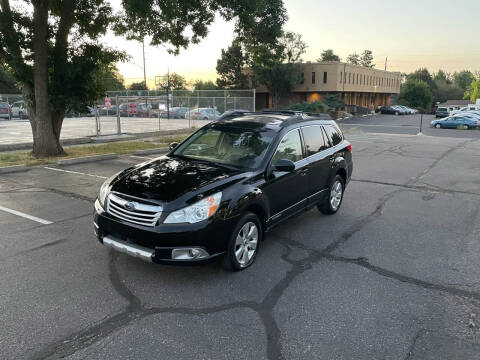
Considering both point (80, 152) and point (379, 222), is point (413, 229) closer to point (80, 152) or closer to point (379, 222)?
point (379, 222)

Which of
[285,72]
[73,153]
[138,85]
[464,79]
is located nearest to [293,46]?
[285,72]

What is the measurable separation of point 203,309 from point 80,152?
11524 millimetres

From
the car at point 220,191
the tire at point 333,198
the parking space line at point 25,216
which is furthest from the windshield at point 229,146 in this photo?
the parking space line at point 25,216

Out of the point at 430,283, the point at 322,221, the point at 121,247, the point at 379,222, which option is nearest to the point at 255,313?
the point at 121,247

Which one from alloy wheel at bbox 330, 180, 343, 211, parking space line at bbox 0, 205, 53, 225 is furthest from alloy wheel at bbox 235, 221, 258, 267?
parking space line at bbox 0, 205, 53, 225

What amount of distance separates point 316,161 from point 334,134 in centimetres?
118

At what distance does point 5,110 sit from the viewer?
29.4 metres

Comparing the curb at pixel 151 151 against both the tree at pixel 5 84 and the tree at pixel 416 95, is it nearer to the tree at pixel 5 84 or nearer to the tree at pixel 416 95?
the tree at pixel 5 84

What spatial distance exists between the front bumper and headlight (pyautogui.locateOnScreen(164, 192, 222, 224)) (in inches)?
2.1

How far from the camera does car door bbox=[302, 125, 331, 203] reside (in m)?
5.76

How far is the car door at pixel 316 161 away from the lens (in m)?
5.76

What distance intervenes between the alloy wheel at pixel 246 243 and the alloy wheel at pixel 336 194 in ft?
7.99

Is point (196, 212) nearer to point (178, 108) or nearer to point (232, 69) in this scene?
point (178, 108)

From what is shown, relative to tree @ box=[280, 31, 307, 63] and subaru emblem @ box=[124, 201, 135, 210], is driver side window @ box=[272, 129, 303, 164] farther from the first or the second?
tree @ box=[280, 31, 307, 63]
